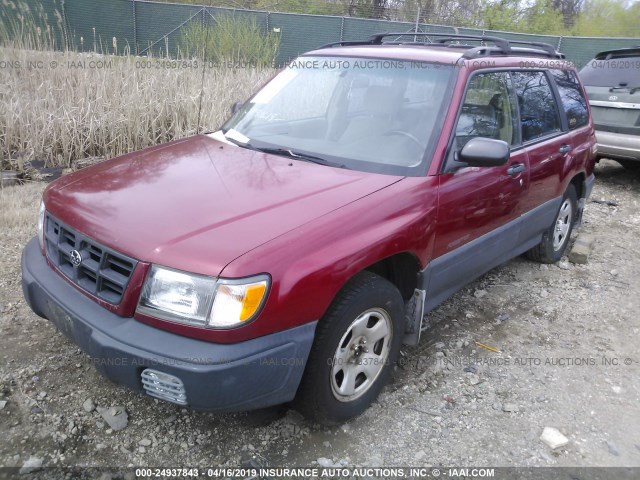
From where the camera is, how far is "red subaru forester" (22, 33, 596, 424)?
2.02 meters

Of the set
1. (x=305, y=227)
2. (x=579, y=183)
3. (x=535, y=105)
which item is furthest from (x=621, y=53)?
(x=305, y=227)

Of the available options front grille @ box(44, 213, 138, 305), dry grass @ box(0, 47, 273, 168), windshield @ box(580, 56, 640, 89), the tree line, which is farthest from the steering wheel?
the tree line

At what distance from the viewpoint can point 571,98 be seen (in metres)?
4.52

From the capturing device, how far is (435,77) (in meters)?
3.08

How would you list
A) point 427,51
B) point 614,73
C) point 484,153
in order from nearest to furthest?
point 484,153
point 427,51
point 614,73

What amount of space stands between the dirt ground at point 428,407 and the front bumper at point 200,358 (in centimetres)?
50

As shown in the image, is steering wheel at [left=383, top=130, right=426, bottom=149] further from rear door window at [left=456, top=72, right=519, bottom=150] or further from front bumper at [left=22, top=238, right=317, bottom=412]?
front bumper at [left=22, top=238, right=317, bottom=412]

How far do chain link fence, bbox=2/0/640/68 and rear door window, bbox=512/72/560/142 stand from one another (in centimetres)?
1248

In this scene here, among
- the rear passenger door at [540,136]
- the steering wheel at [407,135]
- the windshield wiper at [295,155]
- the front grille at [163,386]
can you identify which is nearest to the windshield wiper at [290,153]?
the windshield wiper at [295,155]

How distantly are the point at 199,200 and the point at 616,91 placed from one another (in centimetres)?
660

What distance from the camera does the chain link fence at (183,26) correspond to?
17.0 metres

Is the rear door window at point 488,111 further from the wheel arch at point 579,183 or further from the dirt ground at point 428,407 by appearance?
the wheel arch at point 579,183

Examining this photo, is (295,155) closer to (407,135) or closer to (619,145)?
(407,135)

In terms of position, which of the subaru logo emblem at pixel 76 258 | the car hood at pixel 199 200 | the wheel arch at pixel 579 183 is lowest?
the wheel arch at pixel 579 183
